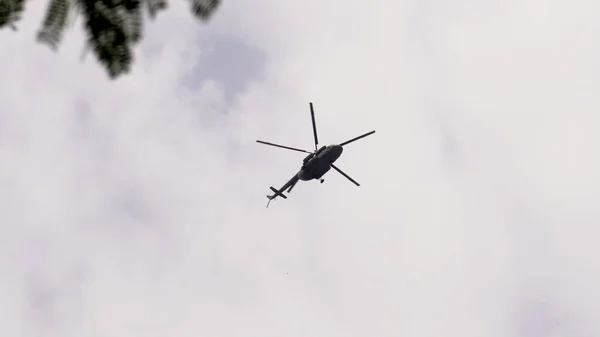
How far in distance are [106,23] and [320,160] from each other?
40672mm

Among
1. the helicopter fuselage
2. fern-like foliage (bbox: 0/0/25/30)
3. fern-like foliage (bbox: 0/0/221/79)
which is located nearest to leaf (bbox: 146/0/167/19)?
fern-like foliage (bbox: 0/0/221/79)

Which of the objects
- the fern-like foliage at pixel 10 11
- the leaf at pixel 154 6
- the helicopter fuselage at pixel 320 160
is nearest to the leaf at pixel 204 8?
the leaf at pixel 154 6

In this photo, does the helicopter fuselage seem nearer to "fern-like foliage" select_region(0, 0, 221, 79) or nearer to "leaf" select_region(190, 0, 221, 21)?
"fern-like foliage" select_region(0, 0, 221, 79)

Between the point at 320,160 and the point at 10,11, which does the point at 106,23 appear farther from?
the point at 320,160

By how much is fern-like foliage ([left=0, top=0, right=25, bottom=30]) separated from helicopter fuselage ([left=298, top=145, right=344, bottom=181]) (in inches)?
1598

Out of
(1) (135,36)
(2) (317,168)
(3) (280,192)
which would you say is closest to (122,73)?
(1) (135,36)

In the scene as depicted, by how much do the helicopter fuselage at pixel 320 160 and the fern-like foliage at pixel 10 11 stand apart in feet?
133

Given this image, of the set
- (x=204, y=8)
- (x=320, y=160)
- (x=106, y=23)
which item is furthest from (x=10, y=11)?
(x=320, y=160)

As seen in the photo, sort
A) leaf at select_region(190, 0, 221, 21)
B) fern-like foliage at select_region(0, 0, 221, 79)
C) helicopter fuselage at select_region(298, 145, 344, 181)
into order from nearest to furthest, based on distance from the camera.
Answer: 1. leaf at select_region(190, 0, 221, 21)
2. fern-like foliage at select_region(0, 0, 221, 79)
3. helicopter fuselage at select_region(298, 145, 344, 181)

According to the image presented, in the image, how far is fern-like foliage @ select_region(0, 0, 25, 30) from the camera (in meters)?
2.41

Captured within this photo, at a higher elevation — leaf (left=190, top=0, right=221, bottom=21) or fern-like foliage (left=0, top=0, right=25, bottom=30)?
leaf (left=190, top=0, right=221, bottom=21)

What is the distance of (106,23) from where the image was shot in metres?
2.42

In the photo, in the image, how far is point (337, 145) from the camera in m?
43.4

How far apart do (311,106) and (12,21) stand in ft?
137
